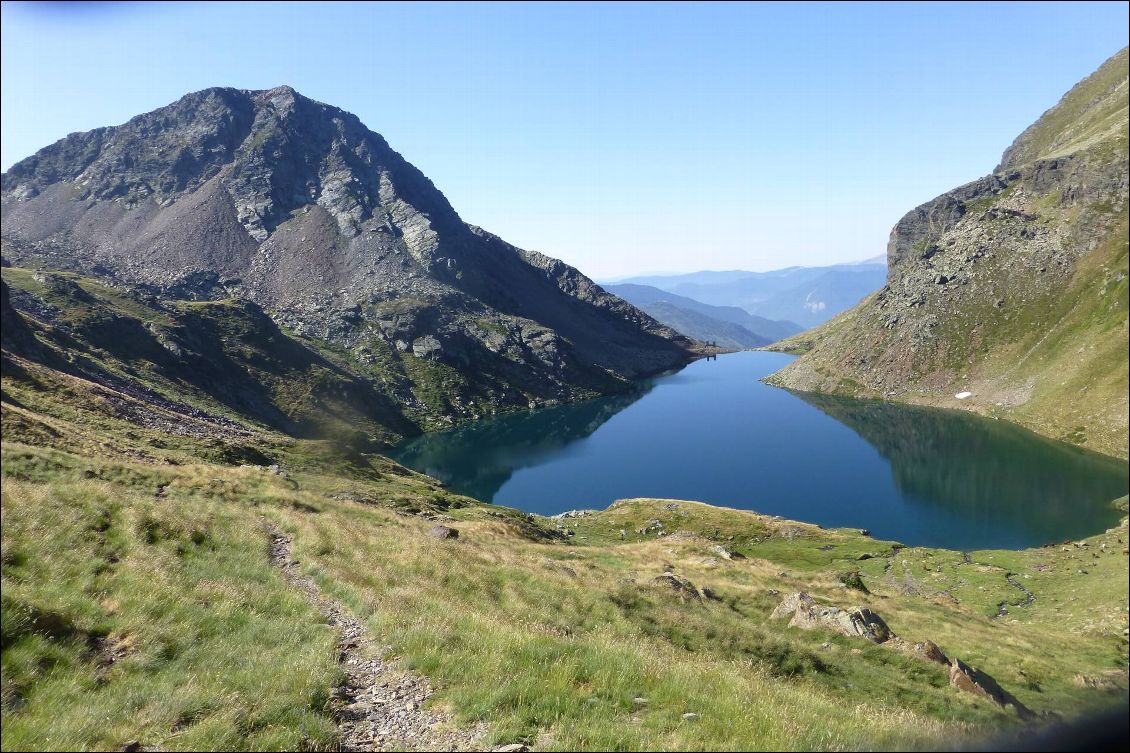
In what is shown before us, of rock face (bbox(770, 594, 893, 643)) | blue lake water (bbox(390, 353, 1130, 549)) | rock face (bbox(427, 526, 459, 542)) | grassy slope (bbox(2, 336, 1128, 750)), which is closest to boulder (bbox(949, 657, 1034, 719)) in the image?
grassy slope (bbox(2, 336, 1128, 750))

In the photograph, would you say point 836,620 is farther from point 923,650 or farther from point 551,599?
point 551,599

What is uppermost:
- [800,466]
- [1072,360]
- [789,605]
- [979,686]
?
[1072,360]

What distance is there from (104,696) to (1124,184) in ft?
75.1

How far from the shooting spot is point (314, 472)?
64812mm

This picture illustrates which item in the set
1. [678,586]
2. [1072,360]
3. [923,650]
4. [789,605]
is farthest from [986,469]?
[1072,360]

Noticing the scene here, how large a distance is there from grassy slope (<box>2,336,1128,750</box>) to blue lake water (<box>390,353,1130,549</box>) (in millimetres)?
9112

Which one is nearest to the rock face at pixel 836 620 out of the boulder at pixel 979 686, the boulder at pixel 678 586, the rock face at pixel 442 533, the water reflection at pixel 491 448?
the boulder at pixel 979 686

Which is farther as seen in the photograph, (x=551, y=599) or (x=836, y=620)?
(x=836, y=620)

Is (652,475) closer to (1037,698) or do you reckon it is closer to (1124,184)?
(1037,698)

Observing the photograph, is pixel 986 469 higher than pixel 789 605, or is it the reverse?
pixel 789 605

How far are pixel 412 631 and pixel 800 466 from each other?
118 m

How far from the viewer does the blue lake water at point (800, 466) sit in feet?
191

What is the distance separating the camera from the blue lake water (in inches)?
2291

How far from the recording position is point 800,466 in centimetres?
11600
